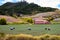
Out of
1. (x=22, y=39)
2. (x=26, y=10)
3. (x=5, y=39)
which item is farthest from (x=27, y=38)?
(x=26, y=10)

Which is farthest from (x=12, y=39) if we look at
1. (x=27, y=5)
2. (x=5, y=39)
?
(x=27, y=5)

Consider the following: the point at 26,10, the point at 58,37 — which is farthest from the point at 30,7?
the point at 58,37

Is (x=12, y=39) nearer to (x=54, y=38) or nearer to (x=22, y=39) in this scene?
(x=22, y=39)

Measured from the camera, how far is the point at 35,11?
6688cm

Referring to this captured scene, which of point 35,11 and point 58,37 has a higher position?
point 58,37

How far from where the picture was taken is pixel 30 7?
67.8 m

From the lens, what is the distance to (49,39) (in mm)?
10695

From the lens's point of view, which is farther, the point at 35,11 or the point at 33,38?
the point at 35,11

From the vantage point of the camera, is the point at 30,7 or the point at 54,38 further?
the point at 30,7

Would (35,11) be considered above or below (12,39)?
below

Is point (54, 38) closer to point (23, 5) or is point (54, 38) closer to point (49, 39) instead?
point (49, 39)

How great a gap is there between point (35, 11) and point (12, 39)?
185ft

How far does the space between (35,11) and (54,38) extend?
5623 cm

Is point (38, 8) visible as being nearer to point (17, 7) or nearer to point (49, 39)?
point (17, 7)
